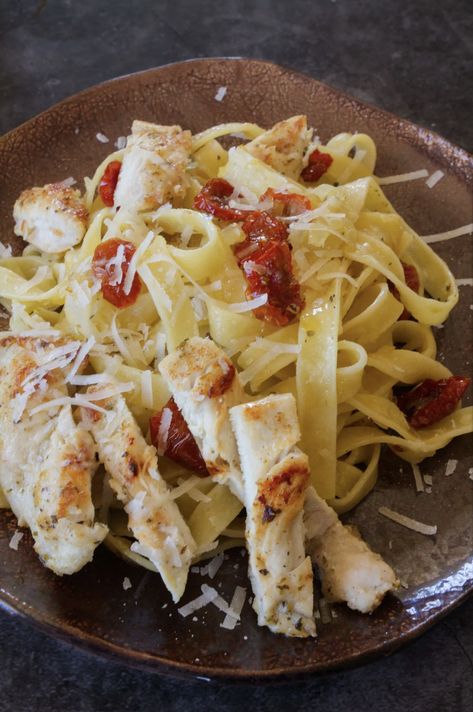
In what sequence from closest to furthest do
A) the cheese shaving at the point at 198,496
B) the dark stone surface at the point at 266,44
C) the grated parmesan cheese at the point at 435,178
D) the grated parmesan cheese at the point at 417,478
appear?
the cheese shaving at the point at 198,496 < the grated parmesan cheese at the point at 417,478 < the grated parmesan cheese at the point at 435,178 < the dark stone surface at the point at 266,44

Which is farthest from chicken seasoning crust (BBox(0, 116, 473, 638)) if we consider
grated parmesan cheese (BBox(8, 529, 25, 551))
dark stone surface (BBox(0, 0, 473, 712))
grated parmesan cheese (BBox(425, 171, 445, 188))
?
dark stone surface (BBox(0, 0, 473, 712))

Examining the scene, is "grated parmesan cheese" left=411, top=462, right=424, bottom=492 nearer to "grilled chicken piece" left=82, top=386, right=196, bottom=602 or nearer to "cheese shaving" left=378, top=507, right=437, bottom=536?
"cheese shaving" left=378, top=507, right=437, bottom=536

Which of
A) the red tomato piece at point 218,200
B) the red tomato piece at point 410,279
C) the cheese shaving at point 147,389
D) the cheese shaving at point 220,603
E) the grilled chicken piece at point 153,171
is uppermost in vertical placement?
the grilled chicken piece at point 153,171

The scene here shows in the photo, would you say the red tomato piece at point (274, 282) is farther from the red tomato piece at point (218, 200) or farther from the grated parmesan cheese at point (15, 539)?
the grated parmesan cheese at point (15, 539)

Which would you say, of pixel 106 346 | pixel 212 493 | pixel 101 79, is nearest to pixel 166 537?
Result: pixel 212 493

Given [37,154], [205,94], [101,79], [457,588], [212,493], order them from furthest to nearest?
[101,79] → [205,94] → [37,154] → [212,493] → [457,588]

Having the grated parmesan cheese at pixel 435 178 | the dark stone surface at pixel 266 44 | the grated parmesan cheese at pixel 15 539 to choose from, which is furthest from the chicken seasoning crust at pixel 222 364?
the dark stone surface at pixel 266 44

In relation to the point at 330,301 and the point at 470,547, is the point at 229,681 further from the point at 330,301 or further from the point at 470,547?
the point at 330,301
